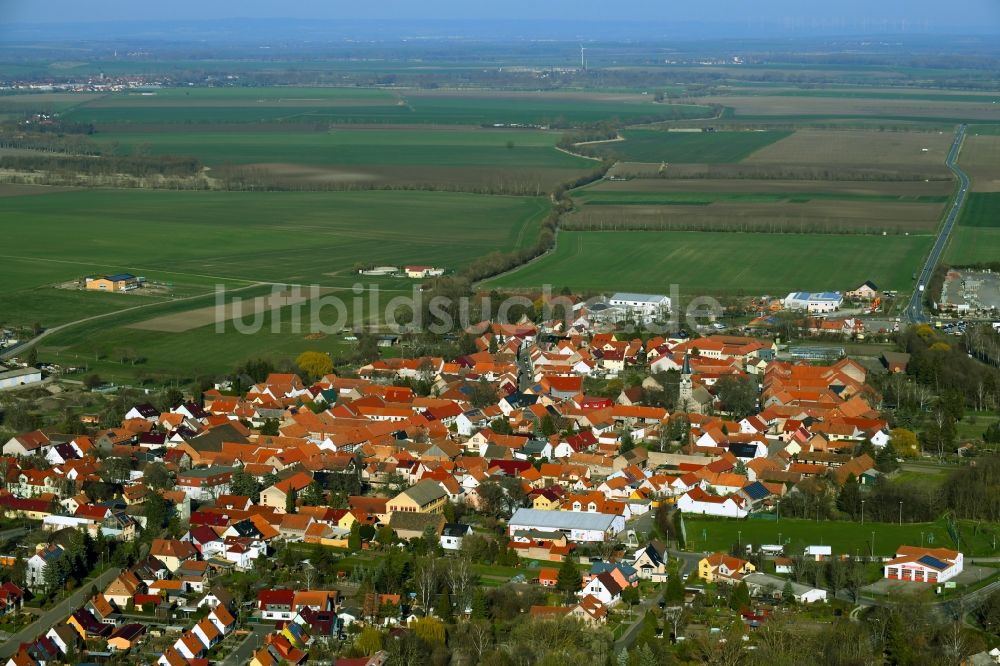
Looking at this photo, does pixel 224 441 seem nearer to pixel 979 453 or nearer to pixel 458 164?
pixel 979 453

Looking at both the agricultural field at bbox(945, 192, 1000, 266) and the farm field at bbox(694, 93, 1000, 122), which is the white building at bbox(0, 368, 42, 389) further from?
the farm field at bbox(694, 93, 1000, 122)

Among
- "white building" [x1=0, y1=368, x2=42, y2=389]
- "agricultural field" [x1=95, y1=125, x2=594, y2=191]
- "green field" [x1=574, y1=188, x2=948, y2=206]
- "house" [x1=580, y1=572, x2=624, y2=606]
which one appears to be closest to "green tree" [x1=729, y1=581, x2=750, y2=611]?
"house" [x1=580, y1=572, x2=624, y2=606]

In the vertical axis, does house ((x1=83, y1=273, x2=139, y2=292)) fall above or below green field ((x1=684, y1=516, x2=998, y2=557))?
below

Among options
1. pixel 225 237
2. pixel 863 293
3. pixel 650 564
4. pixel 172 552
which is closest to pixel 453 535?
pixel 650 564

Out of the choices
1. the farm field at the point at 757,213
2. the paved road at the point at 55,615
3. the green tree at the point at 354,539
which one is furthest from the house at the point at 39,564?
the farm field at the point at 757,213

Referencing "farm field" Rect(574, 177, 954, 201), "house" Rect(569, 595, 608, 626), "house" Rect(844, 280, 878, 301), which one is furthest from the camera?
"farm field" Rect(574, 177, 954, 201)

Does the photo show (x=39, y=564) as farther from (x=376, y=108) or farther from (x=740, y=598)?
(x=376, y=108)

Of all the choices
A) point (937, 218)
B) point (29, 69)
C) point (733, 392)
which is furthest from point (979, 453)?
point (29, 69)

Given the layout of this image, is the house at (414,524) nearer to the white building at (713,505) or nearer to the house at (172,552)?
the house at (172,552)
